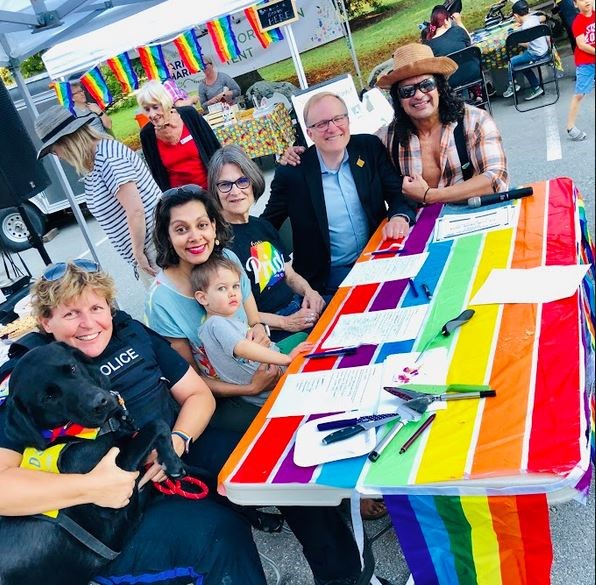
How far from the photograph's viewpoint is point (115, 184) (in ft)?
9.96

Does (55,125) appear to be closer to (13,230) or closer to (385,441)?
(385,441)

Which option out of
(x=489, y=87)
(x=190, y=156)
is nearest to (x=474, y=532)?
(x=190, y=156)

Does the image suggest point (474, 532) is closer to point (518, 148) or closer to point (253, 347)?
point (253, 347)

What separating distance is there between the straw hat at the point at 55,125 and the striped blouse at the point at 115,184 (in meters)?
0.15

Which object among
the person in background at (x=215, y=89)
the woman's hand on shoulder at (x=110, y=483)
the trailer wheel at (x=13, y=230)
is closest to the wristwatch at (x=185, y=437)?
the woman's hand on shoulder at (x=110, y=483)

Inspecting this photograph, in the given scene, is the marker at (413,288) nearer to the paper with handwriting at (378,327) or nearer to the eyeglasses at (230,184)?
the paper with handwriting at (378,327)

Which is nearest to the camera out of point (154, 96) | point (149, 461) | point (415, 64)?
point (149, 461)

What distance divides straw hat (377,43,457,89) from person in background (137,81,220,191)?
1.36 meters

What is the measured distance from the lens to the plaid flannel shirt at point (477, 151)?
2.80 meters

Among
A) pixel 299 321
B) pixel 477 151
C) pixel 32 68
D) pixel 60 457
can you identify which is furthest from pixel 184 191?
pixel 32 68

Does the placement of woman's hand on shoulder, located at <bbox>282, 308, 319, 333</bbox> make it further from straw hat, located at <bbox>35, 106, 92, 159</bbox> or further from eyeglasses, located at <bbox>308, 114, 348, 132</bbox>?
straw hat, located at <bbox>35, 106, 92, 159</bbox>

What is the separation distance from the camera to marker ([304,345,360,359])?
184 cm

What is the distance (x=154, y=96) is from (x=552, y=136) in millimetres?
4111

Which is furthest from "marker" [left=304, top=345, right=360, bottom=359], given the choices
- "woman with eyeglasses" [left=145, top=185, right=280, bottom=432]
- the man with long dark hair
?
the man with long dark hair
